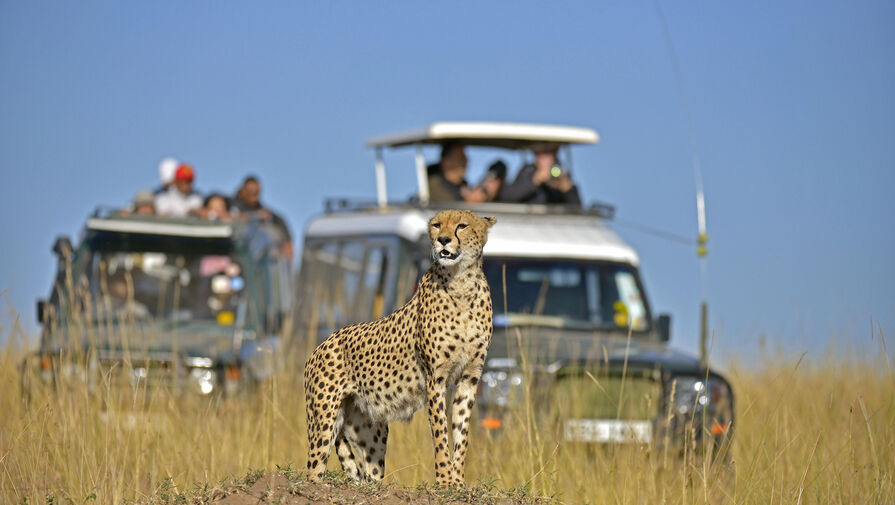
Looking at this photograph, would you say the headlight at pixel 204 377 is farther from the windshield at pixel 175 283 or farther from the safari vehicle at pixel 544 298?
the safari vehicle at pixel 544 298

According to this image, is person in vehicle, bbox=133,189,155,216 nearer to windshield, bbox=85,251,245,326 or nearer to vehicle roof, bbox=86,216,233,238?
vehicle roof, bbox=86,216,233,238

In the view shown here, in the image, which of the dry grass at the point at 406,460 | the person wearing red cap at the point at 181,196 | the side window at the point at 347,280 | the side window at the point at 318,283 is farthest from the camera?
the person wearing red cap at the point at 181,196

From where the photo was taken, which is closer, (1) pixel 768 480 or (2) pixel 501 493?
(2) pixel 501 493

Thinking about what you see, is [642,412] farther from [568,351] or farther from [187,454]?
[187,454]

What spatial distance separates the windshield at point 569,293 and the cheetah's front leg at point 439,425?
202 inches

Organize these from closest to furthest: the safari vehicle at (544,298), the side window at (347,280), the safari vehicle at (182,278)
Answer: the safari vehicle at (544,298) → the safari vehicle at (182,278) → the side window at (347,280)

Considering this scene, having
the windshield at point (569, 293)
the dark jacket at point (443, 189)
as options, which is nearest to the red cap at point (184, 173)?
the dark jacket at point (443, 189)

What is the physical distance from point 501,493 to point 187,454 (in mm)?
2529

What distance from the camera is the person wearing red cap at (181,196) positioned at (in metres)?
13.9

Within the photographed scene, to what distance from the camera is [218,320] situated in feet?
39.5

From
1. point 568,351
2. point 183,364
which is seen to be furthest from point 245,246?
point 568,351

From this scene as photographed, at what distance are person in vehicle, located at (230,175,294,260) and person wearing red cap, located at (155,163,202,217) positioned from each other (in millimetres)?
468

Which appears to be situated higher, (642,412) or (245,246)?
(245,246)

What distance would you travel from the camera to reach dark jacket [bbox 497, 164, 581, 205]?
12606mm
